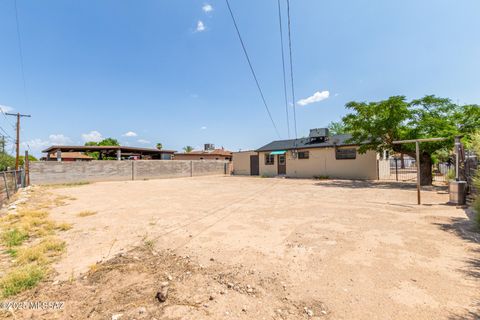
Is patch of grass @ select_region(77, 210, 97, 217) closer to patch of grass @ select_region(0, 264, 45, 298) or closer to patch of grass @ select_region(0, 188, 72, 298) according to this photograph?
patch of grass @ select_region(0, 188, 72, 298)

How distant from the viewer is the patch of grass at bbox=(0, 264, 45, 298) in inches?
100

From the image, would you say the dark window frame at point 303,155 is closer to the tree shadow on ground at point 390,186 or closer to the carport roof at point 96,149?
the tree shadow on ground at point 390,186

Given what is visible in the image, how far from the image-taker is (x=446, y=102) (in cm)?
1170

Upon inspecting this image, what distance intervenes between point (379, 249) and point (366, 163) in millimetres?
14040

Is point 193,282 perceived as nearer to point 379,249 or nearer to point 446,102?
point 379,249

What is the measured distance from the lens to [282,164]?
20578 mm

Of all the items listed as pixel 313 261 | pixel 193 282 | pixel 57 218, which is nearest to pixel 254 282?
pixel 193 282

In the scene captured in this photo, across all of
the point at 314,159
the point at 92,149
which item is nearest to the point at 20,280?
the point at 314,159

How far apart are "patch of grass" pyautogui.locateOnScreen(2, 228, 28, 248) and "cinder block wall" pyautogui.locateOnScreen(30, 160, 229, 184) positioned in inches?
543

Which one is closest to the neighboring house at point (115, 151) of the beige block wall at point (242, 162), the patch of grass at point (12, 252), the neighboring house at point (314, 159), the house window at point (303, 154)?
the beige block wall at point (242, 162)

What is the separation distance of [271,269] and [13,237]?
5.46 m

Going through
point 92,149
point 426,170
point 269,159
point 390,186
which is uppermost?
point 92,149

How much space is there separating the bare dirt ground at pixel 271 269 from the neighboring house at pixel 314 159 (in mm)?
10732

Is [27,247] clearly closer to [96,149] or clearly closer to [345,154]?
[345,154]
